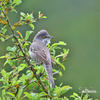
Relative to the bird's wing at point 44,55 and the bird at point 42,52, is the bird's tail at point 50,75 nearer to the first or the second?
the bird at point 42,52

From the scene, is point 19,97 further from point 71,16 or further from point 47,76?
point 71,16

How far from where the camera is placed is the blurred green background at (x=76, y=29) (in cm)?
2136

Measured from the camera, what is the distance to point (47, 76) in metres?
4.67

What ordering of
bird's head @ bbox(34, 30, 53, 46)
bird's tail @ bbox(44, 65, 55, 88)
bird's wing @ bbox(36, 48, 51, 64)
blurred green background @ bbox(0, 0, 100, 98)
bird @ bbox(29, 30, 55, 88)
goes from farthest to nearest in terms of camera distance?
1. blurred green background @ bbox(0, 0, 100, 98)
2. bird's head @ bbox(34, 30, 53, 46)
3. bird's wing @ bbox(36, 48, 51, 64)
4. bird @ bbox(29, 30, 55, 88)
5. bird's tail @ bbox(44, 65, 55, 88)

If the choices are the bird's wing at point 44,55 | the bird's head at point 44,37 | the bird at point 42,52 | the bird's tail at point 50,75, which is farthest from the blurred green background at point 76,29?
the bird's tail at point 50,75

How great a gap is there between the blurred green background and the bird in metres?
12.1

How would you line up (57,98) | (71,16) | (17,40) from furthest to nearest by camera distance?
(71,16) → (17,40) → (57,98)

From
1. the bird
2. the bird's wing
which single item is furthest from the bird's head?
the bird's wing

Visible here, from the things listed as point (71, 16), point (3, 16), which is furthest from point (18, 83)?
point (71, 16)

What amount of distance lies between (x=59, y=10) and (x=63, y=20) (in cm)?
159

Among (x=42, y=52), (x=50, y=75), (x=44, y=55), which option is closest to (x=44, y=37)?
(x=42, y=52)

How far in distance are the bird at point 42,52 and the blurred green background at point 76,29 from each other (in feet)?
39.6

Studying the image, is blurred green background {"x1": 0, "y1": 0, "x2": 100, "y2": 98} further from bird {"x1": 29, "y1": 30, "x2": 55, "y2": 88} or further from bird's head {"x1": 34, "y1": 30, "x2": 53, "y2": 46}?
bird {"x1": 29, "y1": 30, "x2": 55, "y2": 88}

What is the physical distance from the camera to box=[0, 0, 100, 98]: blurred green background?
21359 millimetres
